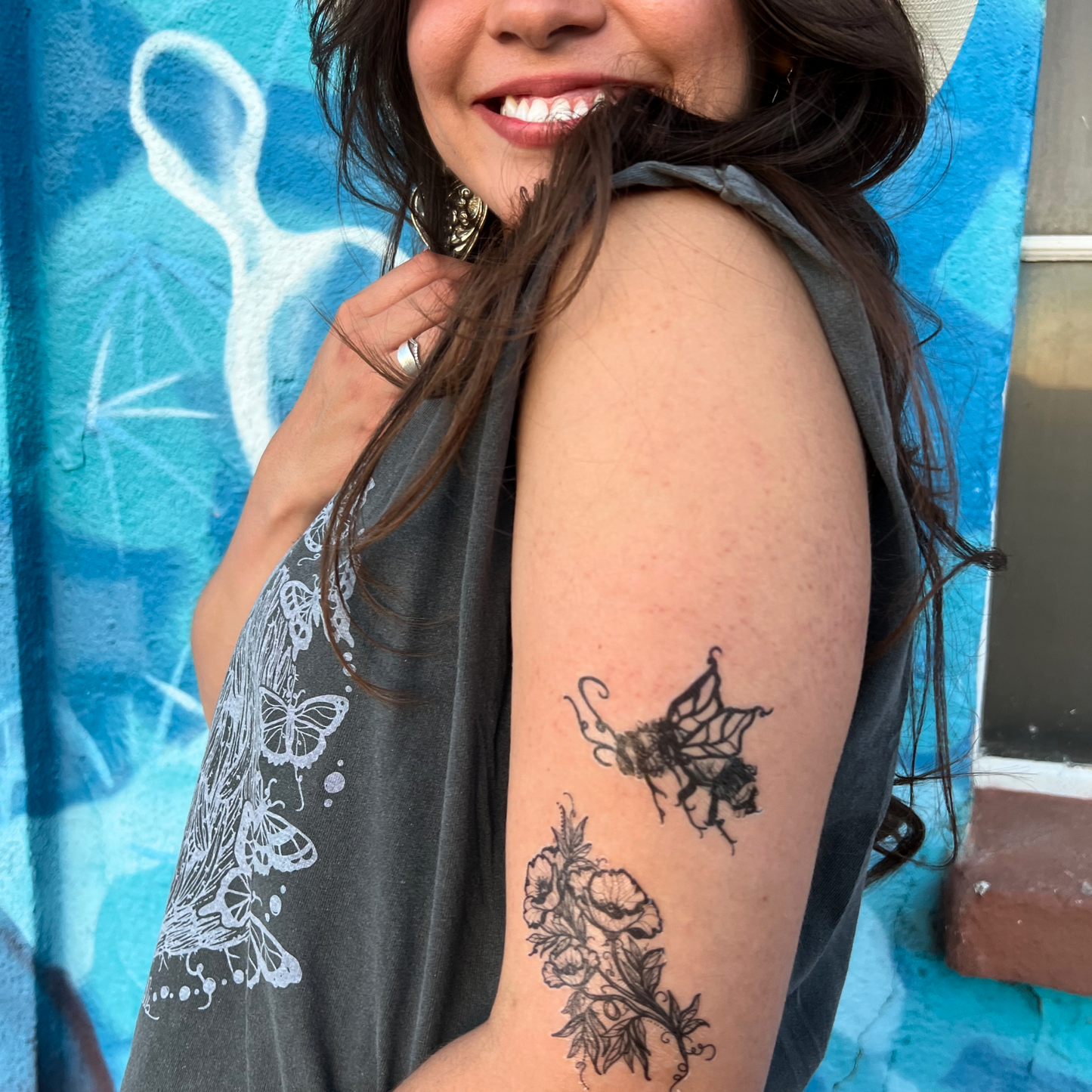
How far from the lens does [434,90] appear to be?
954mm

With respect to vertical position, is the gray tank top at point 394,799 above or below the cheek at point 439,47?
below

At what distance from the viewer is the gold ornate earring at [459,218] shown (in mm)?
1319

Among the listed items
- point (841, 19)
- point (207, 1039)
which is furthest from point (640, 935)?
point (841, 19)

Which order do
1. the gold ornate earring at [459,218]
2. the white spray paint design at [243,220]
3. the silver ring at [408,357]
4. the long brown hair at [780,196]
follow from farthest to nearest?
1. the white spray paint design at [243,220]
2. the gold ornate earring at [459,218]
3. the silver ring at [408,357]
4. the long brown hair at [780,196]

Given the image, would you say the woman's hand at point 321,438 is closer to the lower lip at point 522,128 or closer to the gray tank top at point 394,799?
the lower lip at point 522,128

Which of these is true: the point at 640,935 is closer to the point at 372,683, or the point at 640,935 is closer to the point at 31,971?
the point at 372,683

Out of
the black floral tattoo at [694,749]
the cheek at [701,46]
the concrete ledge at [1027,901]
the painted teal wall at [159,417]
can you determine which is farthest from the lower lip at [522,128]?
the concrete ledge at [1027,901]

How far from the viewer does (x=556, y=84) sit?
84 centimetres

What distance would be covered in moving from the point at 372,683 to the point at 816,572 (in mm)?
410

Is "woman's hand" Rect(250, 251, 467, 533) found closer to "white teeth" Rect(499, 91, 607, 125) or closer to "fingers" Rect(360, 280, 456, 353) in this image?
"fingers" Rect(360, 280, 456, 353)

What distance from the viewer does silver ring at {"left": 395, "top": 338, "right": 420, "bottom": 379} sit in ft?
3.46

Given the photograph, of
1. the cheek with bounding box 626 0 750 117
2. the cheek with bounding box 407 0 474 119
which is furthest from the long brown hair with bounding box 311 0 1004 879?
the cheek with bounding box 407 0 474 119

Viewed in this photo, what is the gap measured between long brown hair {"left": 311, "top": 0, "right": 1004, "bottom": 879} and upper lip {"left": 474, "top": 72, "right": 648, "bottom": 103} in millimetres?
38

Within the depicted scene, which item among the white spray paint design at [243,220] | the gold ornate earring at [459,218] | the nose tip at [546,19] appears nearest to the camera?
the nose tip at [546,19]
